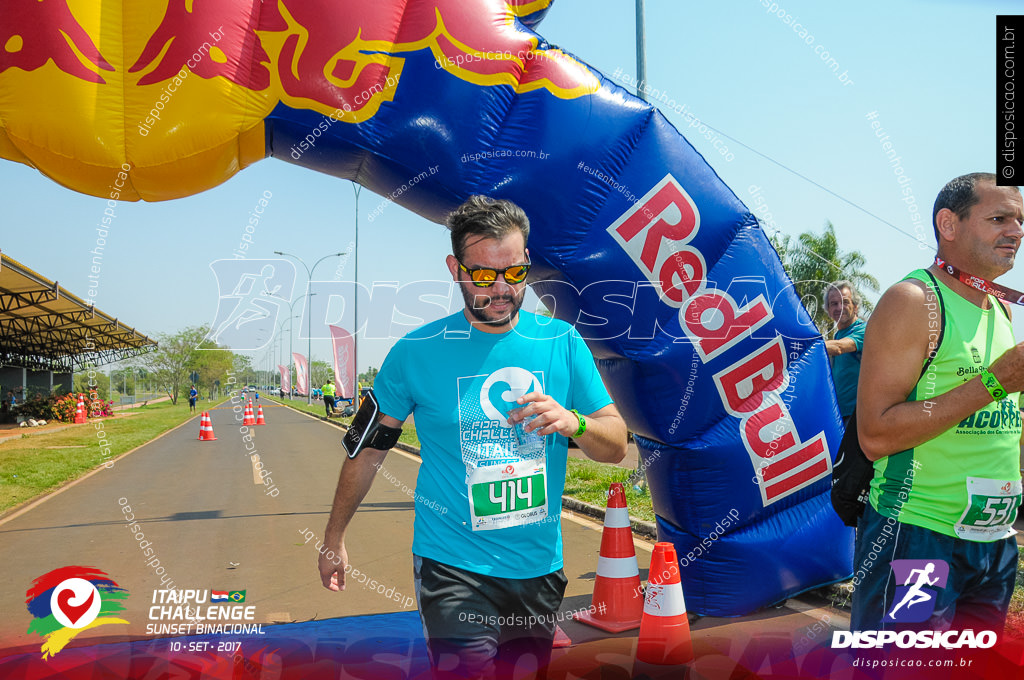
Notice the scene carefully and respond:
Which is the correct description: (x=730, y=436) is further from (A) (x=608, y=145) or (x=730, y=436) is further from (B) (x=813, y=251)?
(B) (x=813, y=251)

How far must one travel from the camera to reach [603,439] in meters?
2.38

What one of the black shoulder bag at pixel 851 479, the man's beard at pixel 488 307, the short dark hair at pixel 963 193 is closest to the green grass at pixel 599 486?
the black shoulder bag at pixel 851 479

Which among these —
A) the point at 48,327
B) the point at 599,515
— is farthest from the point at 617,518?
the point at 48,327

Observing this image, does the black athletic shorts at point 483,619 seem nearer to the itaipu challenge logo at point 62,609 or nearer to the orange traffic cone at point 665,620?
the orange traffic cone at point 665,620

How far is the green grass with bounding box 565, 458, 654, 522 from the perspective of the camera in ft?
26.2

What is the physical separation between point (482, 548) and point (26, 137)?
9.86 feet

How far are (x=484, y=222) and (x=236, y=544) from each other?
20.0ft

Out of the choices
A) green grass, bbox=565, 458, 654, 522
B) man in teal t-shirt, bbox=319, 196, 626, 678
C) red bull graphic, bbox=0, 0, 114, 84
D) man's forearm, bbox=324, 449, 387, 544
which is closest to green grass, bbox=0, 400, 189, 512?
green grass, bbox=565, 458, 654, 522

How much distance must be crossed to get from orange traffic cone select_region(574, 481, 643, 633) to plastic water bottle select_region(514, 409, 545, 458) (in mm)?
2053

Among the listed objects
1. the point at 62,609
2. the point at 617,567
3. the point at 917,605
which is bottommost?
the point at 62,609

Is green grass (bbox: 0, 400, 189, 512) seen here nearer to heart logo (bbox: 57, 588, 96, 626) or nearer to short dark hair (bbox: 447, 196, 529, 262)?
heart logo (bbox: 57, 588, 96, 626)

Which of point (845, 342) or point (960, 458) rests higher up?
point (845, 342)

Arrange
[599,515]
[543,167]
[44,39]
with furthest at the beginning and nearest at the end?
[599,515]
[543,167]
[44,39]

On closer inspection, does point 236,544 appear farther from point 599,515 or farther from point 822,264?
point 822,264
